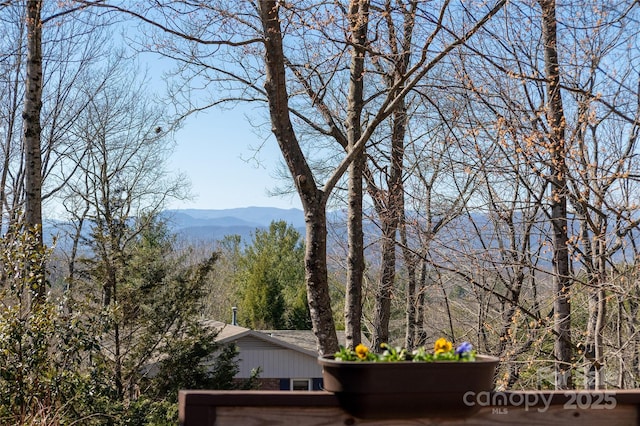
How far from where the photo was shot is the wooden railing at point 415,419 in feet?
6.20

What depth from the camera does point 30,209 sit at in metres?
6.19

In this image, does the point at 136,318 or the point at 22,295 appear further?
the point at 136,318

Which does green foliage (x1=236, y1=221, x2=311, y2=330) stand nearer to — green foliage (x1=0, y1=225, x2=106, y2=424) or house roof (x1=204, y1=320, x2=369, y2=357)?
house roof (x1=204, y1=320, x2=369, y2=357)

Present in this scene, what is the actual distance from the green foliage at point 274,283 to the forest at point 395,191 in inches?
463

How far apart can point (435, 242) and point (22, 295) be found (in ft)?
11.8

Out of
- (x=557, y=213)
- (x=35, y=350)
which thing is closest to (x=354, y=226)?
(x=557, y=213)

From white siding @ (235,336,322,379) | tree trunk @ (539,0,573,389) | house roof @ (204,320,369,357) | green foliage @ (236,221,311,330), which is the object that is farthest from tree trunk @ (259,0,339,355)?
green foliage @ (236,221,311,330)

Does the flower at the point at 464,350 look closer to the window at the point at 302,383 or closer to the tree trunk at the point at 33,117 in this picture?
the tree trunk at the point at 33,117

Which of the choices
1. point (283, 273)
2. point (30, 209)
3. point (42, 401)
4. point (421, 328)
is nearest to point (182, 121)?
point (30, 209)

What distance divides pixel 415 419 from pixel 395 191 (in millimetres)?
6479

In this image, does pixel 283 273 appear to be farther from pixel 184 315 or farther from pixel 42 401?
pixel 42 401

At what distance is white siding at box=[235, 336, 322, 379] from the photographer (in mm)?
17234

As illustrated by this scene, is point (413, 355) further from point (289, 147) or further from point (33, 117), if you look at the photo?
point (33, 117)

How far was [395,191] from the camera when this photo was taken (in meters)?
8.32
